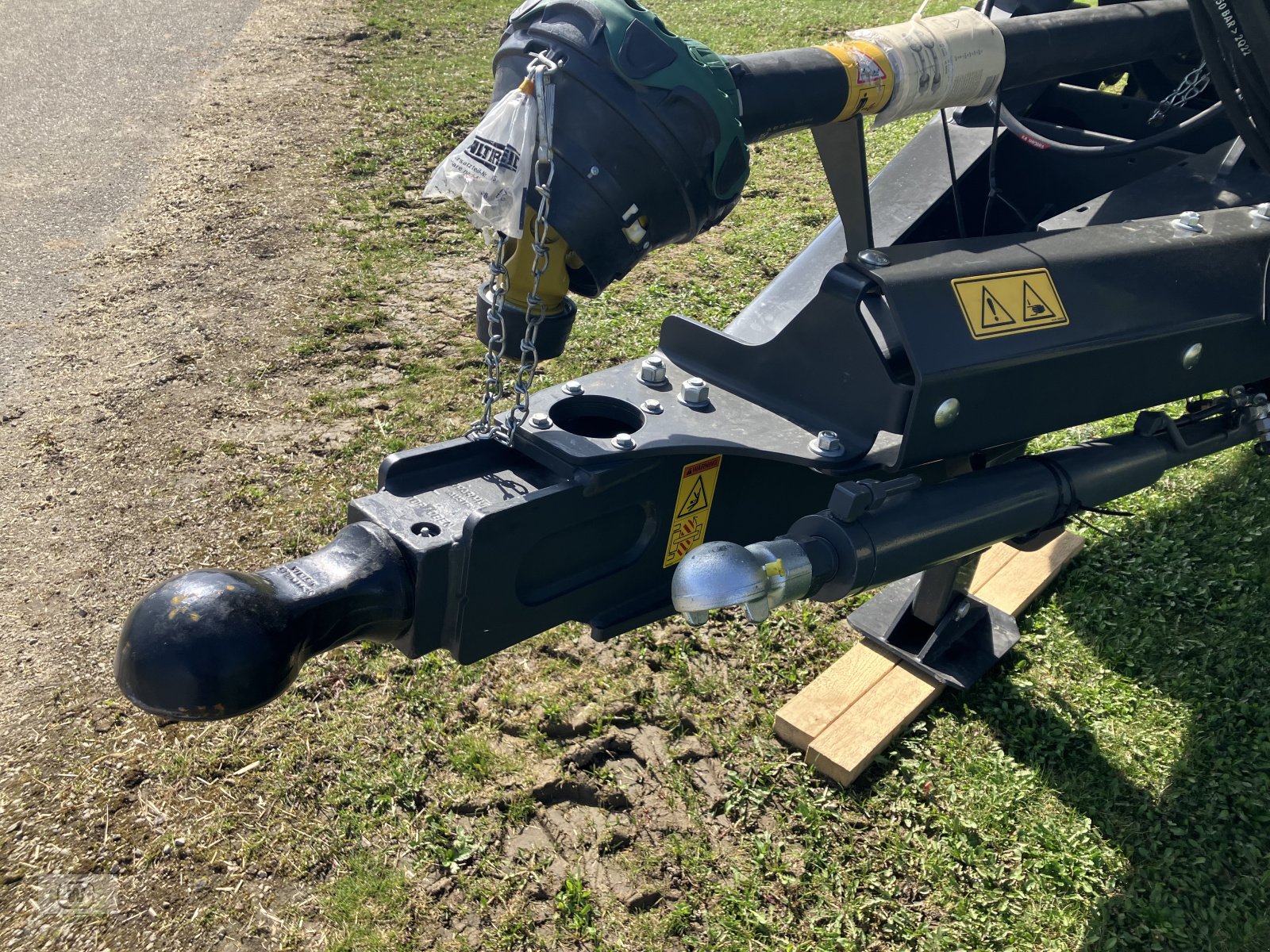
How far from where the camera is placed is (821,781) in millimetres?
2727

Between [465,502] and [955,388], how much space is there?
846mm

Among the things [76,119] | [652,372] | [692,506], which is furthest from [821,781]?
[76,119]

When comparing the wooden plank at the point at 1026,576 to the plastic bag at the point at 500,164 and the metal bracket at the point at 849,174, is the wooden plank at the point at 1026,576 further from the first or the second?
the plastic bag at the point at 500,164

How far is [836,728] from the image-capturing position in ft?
9.14

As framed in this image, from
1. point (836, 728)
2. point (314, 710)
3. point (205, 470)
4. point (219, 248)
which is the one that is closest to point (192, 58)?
point (219, 248)

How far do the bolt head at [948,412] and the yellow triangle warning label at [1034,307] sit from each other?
0.23 m

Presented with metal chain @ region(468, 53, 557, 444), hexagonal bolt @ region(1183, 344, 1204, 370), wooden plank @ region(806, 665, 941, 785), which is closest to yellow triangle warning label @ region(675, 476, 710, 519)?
metal chain @ region(468, 53, 557, 444)

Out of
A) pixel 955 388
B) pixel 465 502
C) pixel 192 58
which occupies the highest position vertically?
pixel 955 388

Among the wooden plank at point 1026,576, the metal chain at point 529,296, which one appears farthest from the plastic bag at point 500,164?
the wooden plank at point 1026,576

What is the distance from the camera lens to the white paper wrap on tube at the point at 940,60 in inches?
77.1

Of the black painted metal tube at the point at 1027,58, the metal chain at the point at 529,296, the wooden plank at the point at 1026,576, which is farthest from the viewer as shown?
the wooden plank at the point at 1026,576

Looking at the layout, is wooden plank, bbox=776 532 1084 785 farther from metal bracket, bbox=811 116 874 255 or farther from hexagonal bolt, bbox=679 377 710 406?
metal bracket, bbox=811 116 874 255

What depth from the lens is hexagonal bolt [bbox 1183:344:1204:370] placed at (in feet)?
6.90

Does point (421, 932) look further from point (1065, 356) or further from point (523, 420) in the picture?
point (1065, 356)
